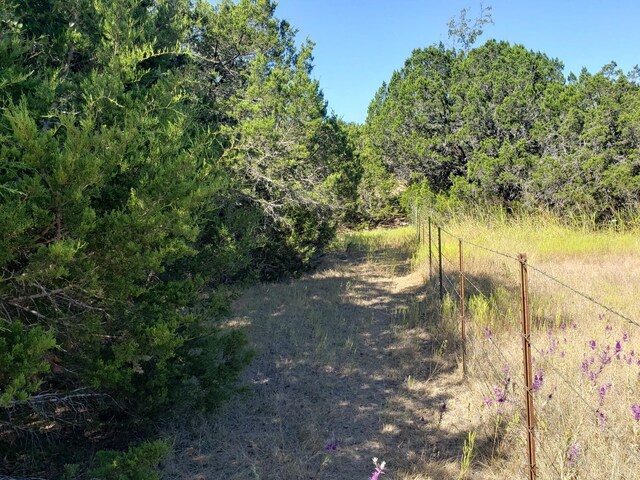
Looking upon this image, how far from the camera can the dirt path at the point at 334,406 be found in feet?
10.6

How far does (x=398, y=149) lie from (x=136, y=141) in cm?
1641

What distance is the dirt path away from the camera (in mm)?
3246

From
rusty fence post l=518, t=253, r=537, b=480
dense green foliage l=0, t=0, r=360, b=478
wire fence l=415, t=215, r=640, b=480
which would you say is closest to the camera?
dense green foliage l=0, t=0, r=360, b=478

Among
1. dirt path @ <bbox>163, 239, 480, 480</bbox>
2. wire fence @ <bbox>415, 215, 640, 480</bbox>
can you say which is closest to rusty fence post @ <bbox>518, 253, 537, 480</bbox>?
wire fence @ <bbox>415, 215, 640, 480</bbox>

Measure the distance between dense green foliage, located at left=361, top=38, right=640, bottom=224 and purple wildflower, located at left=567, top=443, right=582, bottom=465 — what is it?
10944mm

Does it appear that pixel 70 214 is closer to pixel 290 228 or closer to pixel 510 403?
pixel 510 403

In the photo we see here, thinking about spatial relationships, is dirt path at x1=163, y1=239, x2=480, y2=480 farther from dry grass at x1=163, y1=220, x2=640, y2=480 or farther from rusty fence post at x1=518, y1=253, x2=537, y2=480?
rusty fence post at x1=518, y1=253, x2=537, y2=480

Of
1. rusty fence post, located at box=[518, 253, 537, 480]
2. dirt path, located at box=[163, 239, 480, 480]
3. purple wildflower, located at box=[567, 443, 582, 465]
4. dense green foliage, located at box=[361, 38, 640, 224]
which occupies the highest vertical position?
dense green foliage, located at box=[361, 38, 640, 224]

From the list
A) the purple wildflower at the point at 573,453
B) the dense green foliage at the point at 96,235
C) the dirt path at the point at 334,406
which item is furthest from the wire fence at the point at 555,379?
the dense green foliage at the point at 96,235

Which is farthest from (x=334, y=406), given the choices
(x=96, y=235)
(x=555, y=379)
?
(x=96, y=235)

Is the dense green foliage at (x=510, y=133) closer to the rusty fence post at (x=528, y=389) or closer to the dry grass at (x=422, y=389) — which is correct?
the dry grass at (x=422, y=389)

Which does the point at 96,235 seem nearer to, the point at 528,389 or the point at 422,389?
the point at 528,389

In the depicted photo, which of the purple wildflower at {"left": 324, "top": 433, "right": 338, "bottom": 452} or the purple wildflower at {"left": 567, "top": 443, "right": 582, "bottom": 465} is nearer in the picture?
the purple wildflower at {"left": 567, "top": 443, "right": 582, "bottom": 465}

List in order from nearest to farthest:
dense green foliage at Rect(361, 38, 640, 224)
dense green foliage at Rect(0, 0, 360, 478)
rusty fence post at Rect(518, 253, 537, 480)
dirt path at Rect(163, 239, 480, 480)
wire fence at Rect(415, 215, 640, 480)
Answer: dense green foliage at Rect(0, 0, 360, 478) → rusty fence post at Rect(518, 253, 537, 480) → wire fence at Rect(415, 215, 640, 480) → dirt path at Rect(163, 239, 480, 480) → dense green foliage at Rect(361, 38, 640, 224)
